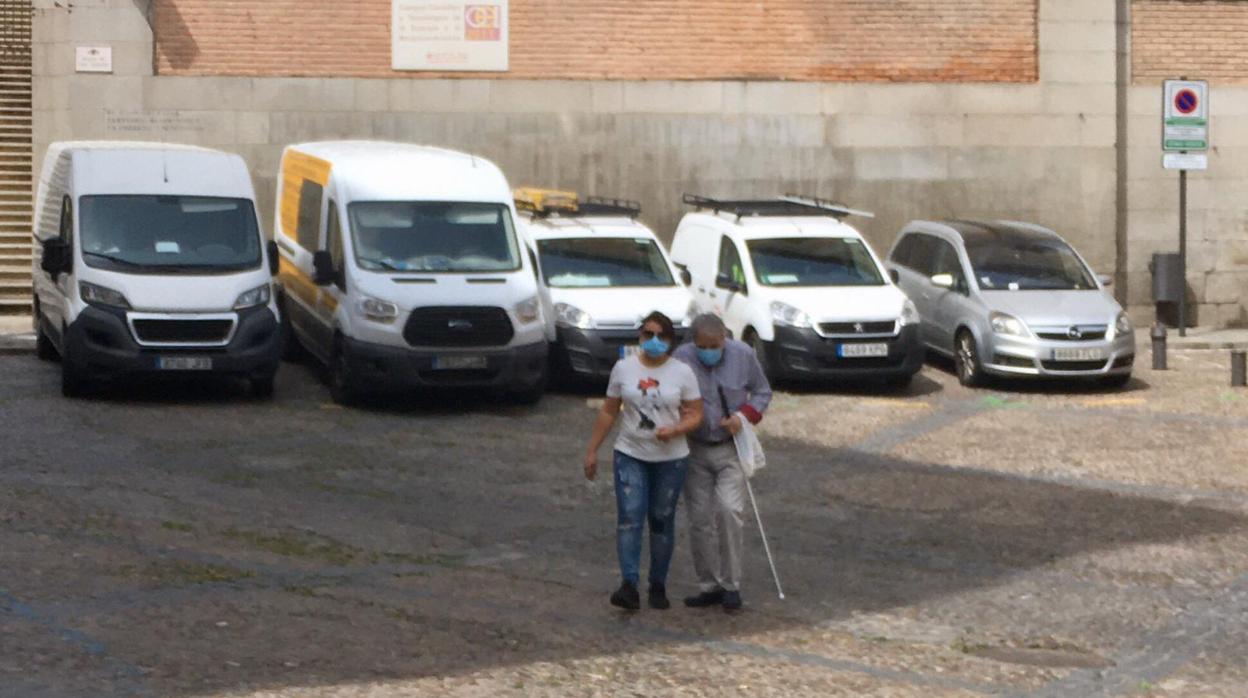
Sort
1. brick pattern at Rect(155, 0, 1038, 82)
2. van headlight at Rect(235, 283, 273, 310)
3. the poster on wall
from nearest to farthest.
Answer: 1. van headlight at Rect(235, 283, 273, 310)
2. brick pattern at Rect(155, 0, 1038, 82)
3. the poster on wall

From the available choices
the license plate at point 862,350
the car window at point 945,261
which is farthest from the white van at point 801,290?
the car window at point 945,261

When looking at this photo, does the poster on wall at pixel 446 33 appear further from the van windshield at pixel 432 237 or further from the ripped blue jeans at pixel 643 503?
the ripped blue jeans at pixel 643 503

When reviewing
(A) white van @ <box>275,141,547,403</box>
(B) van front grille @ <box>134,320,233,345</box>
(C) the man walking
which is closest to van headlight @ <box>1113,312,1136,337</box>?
(A) white van @ <box>275,141,547,403</box>

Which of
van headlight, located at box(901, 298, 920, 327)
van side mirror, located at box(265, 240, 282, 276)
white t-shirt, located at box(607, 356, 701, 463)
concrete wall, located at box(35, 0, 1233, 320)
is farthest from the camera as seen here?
concrete wall, located at box(35, 0, 1233, 320)

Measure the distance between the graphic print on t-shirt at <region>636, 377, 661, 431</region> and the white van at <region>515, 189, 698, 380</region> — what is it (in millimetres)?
8348

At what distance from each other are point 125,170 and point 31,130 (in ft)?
22.7

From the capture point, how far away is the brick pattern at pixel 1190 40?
90.9ft

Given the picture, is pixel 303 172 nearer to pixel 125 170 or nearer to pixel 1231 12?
pixel 125 170

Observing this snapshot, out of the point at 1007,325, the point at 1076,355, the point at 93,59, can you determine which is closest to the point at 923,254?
the point at 1007,325

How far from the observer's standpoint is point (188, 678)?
9.62 m

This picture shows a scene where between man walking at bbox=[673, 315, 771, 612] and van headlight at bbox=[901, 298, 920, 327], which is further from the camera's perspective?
van headlight at bbox=[901, 298, 920, 327]

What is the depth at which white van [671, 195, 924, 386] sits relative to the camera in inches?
812

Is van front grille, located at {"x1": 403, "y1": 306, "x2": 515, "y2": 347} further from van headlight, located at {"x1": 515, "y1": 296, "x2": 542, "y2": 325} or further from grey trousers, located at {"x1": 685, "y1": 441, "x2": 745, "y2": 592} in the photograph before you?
grey trousers, located at {"x1": 685, "y1": 441, "x2": 745, "y2": 592}

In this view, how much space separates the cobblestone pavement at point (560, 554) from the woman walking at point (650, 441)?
0.37m
